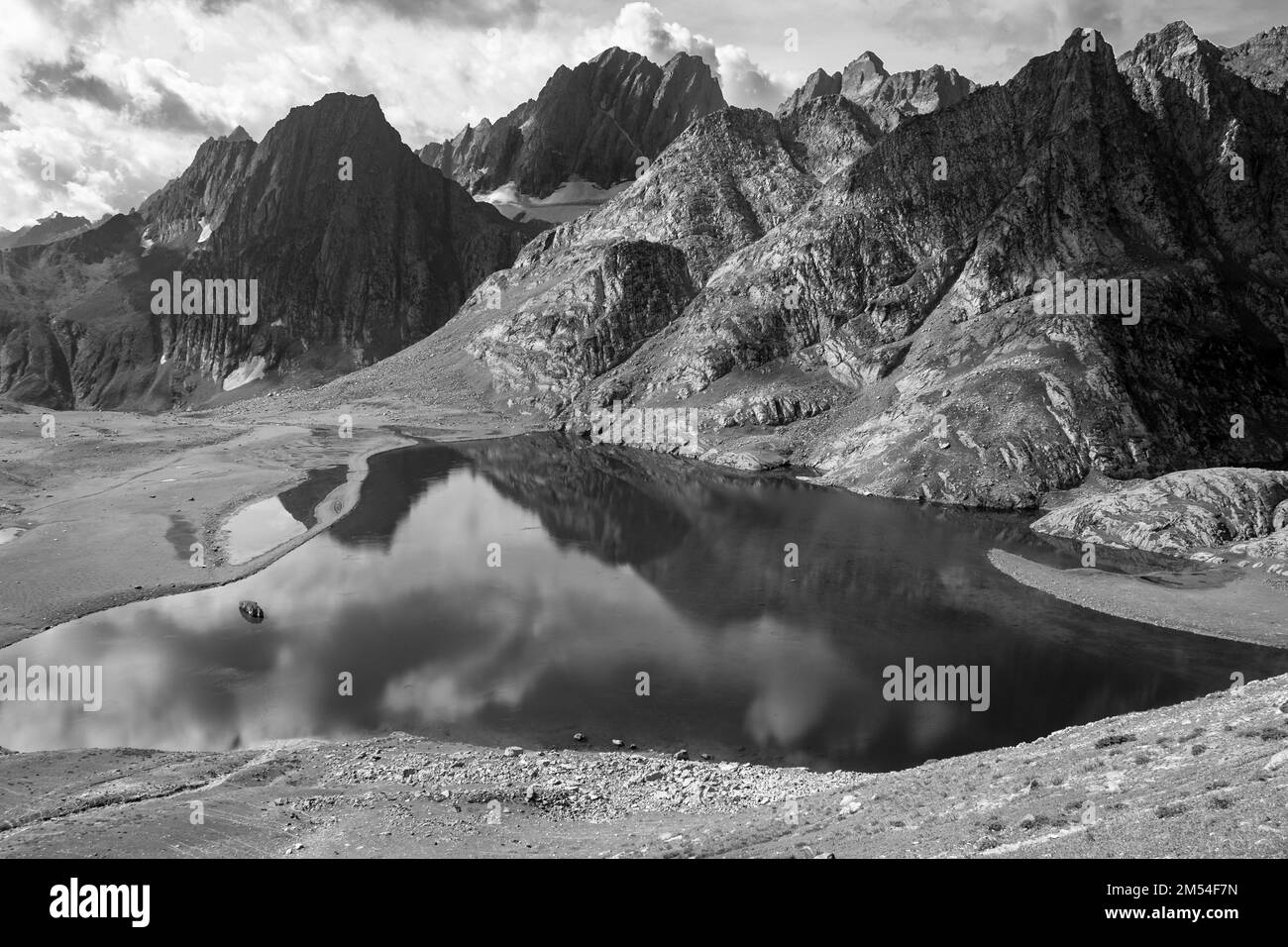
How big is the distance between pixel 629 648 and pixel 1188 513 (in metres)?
72.8

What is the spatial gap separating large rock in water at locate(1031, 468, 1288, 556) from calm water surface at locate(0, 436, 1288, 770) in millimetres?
8408

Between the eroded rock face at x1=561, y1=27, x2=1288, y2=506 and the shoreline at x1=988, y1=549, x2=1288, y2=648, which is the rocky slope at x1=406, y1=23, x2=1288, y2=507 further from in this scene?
the shoreline at x1=988, y1=549, x2=1288, y2=648

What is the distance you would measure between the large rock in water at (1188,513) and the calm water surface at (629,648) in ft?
27.6

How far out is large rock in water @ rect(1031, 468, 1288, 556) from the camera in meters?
90.9

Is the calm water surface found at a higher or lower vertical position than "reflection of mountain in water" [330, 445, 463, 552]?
lower

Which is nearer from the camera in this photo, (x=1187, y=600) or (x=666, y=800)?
(x=666, y=800)

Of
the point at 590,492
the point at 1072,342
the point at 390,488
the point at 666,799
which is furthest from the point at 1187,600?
the point at 390,488

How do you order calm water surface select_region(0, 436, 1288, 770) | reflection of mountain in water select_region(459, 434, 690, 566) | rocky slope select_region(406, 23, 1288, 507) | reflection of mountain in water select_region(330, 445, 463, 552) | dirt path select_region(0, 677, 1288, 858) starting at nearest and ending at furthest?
1. dirt path select_region(0, 677, 1288, 858)
2. calm water surface select_region(0, 436, 1288, 770)
3. reflection of mountain in water select_region(459, 434, 690, 566)
4. reflection of mountain in water select_region(330, 445, 463, 552)
5. rocky slope select_region(406, 23, 1288, 507)

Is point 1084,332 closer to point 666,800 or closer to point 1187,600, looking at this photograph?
point 1187,600

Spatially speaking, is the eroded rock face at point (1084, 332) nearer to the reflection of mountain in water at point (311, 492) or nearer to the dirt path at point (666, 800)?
the reflection of mountain in water at point (311, 492)

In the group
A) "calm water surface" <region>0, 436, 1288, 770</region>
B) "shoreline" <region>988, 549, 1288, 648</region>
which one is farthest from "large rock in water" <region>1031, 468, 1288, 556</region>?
"shoreline" <region>988, 549, 1288, 648</region>

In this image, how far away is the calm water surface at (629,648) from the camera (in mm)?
52219

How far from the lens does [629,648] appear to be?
65.5 meters
